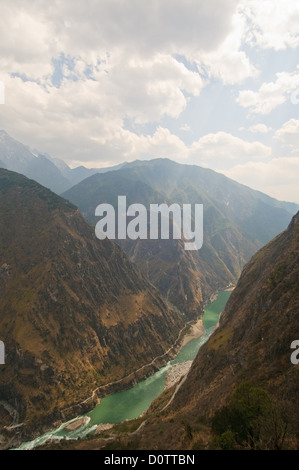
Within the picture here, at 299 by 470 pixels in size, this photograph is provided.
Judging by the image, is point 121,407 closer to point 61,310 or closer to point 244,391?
point 61,310

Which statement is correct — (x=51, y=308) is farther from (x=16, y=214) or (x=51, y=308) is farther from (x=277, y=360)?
(x=277, y=360)

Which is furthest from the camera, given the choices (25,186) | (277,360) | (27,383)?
(25,186)

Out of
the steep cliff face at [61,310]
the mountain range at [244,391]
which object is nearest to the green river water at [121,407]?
the steep cliff face at [61,310]

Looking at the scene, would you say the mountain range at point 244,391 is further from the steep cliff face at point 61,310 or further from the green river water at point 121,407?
the steep cliff face at point 61,310

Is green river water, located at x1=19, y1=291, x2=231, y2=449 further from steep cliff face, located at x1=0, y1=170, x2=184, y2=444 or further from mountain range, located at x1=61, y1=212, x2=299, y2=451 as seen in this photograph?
mountain range, located at x1=61, y1=212, x2=299, y2=451

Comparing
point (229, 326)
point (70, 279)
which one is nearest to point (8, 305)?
point (70, 279)

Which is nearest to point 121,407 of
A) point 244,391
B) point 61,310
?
point 61,310

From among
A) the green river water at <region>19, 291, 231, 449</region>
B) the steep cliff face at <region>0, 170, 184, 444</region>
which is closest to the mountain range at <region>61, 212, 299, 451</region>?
the green river water at <region>19, 291, 231, 449</region>
